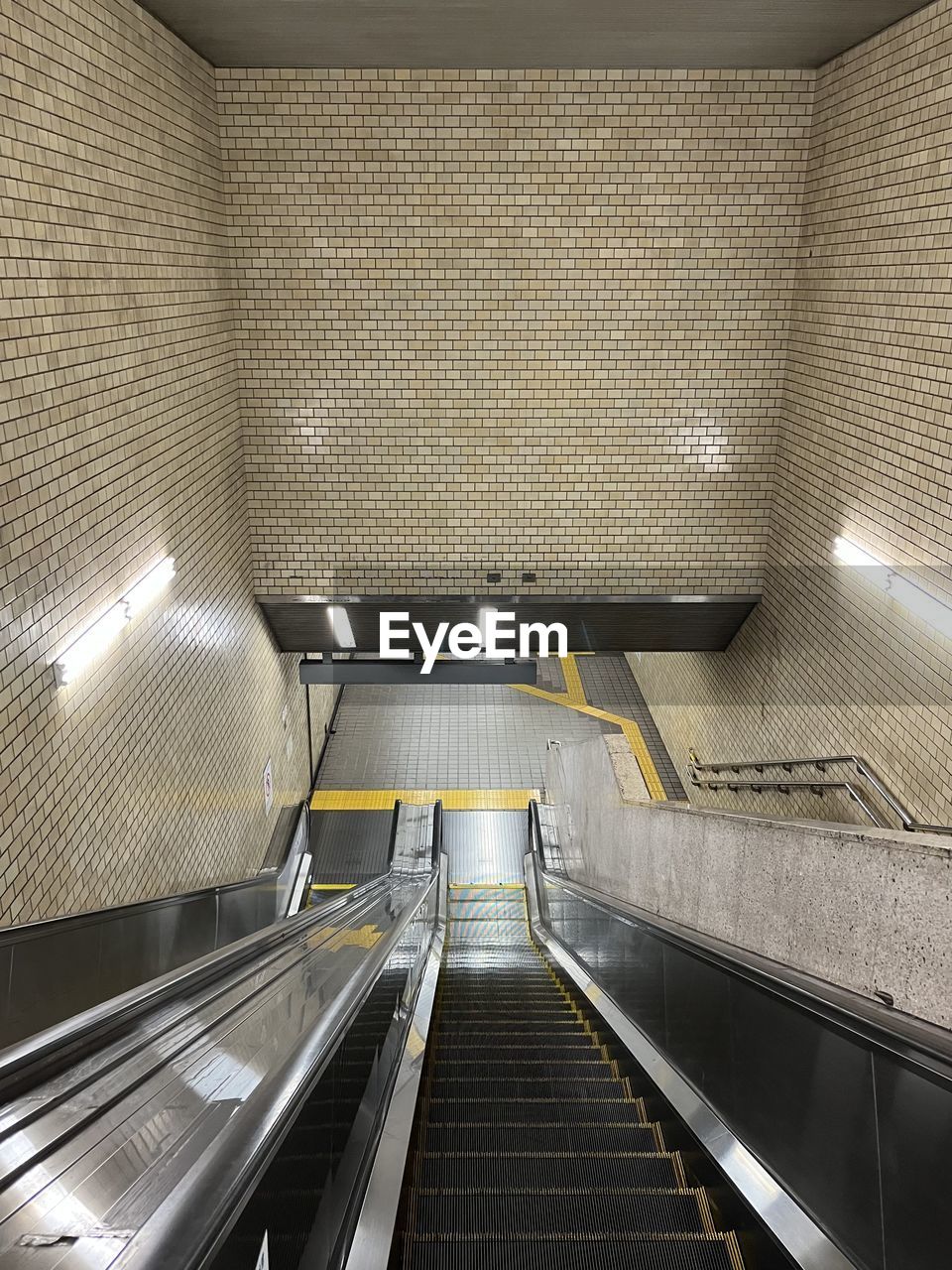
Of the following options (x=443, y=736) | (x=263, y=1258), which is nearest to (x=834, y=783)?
(x=263, y=1258)

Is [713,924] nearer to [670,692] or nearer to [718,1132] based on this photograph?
[718,1132]

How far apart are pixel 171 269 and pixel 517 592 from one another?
145 inches

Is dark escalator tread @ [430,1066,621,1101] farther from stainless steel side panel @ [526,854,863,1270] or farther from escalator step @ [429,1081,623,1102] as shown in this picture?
stainless steel side panel @ [526,854,863,1270]

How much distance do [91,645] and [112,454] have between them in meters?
0.97

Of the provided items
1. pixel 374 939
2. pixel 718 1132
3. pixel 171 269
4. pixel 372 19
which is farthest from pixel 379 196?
pixel 718 1132

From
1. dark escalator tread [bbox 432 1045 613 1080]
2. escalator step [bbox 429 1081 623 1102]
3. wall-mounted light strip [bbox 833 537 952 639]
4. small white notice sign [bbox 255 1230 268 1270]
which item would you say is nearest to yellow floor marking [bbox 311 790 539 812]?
wall-mounted light strip [bbox 833 537 952 639]

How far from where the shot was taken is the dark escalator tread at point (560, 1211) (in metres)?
2.15

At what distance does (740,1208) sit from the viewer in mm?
2092

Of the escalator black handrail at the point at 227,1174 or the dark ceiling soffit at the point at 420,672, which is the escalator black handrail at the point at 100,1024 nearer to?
the escalator black handrail at the point at 227,1174

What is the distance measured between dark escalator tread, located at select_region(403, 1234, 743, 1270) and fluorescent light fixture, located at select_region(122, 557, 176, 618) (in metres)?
3.32

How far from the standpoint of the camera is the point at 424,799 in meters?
11.0

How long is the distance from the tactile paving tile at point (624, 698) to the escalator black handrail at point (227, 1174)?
30.5 ft

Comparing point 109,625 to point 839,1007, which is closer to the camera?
point 839,1007

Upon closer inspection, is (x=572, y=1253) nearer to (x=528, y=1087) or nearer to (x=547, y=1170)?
(x=547, y=1170)
